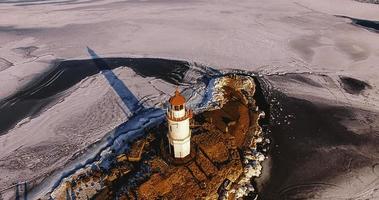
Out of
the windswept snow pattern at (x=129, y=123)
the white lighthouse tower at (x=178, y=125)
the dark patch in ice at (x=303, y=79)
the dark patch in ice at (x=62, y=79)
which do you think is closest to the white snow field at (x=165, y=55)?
the dark patch in ice at (x=303, y=79)

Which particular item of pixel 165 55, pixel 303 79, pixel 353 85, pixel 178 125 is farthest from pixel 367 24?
pixel 178 125

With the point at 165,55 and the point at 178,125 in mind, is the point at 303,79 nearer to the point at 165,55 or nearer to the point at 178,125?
the point at 165,55

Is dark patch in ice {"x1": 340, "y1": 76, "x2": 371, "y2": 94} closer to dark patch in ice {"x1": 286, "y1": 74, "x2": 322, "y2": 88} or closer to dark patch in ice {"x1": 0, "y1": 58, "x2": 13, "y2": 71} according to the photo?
dark patch in ice {"x1": 286, "y1": 74, "x2": 322, "y2": 88}

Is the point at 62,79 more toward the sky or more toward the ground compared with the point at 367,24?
more toward the ground

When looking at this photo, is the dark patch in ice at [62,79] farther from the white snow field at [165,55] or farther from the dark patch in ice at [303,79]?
the dark patch in ice at [303,79]

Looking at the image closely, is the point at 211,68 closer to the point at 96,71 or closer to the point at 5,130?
the point at 96,71

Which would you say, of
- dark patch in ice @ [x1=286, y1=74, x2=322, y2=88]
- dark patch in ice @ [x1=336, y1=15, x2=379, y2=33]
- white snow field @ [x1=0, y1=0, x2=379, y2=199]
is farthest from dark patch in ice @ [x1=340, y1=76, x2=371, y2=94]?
dark patch in ice @ [x1=336, y1=15, x2=379, y2=33]
